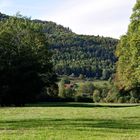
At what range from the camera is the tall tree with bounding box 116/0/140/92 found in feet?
185

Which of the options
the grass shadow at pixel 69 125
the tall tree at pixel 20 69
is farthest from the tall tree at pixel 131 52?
the grass shadow at pixel 69 125

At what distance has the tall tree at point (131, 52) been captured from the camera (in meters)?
56.5

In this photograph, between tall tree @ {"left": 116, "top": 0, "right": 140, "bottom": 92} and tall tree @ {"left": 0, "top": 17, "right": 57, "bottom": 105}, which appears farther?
tall tree @ {"left": 0, "top": 17, "right": 57, "bottom": 105}

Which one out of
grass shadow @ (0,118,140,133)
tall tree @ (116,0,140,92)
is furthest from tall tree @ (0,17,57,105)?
grass shadow @ (0,118,140,133)

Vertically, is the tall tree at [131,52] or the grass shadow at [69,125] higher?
the tall tree at [131,52]

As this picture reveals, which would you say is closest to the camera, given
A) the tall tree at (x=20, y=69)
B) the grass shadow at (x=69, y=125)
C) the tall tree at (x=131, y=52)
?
the grass shadow at (x=69, y=125)

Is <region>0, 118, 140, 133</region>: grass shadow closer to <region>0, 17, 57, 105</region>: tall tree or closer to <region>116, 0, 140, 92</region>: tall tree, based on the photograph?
<region>116, 0, 140, 92</region>: tall tree

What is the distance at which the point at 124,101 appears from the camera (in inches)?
4385

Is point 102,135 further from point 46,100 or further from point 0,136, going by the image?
point 46,100

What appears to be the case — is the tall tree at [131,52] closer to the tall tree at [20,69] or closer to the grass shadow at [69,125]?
the tall tree at [20,69]

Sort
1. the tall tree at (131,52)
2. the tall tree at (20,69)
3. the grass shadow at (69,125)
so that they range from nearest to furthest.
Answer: the grass shadow at (69,125) → the tall tree at (131,52) → the tall tree at (20,69)

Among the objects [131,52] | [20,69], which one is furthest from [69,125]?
[20,69]

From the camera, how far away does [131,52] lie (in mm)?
59375

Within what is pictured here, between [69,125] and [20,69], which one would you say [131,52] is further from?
[69,125]
